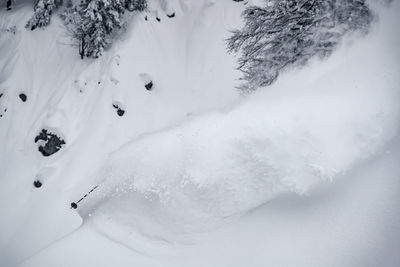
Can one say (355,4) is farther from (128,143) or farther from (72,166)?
(72,166)

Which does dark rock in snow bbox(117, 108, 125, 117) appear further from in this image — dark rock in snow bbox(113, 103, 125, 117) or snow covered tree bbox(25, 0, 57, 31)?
snow covered tree bbox(25, 0, 57, 31)

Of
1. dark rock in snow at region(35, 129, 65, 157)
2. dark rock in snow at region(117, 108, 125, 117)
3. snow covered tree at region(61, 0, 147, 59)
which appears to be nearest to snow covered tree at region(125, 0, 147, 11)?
snow covered tree at region(61, 0, 147, 59)

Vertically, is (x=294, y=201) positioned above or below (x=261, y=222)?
above

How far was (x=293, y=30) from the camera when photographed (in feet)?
34.2

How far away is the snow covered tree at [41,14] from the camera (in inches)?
805

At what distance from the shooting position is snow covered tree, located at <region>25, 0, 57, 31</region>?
20438 millimetres

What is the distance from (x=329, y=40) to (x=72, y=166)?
49.7 ft

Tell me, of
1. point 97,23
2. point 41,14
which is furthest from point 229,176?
point 41,14

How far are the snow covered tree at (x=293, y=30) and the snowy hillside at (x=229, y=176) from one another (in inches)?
20.1

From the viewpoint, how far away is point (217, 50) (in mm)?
20984

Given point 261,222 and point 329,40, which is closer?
point 261,222


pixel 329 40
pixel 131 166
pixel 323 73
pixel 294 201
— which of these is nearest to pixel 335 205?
pixel 294 201

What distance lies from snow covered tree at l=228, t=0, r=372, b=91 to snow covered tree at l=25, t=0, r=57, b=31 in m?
16.9

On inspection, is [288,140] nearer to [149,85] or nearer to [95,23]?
[149,85]
